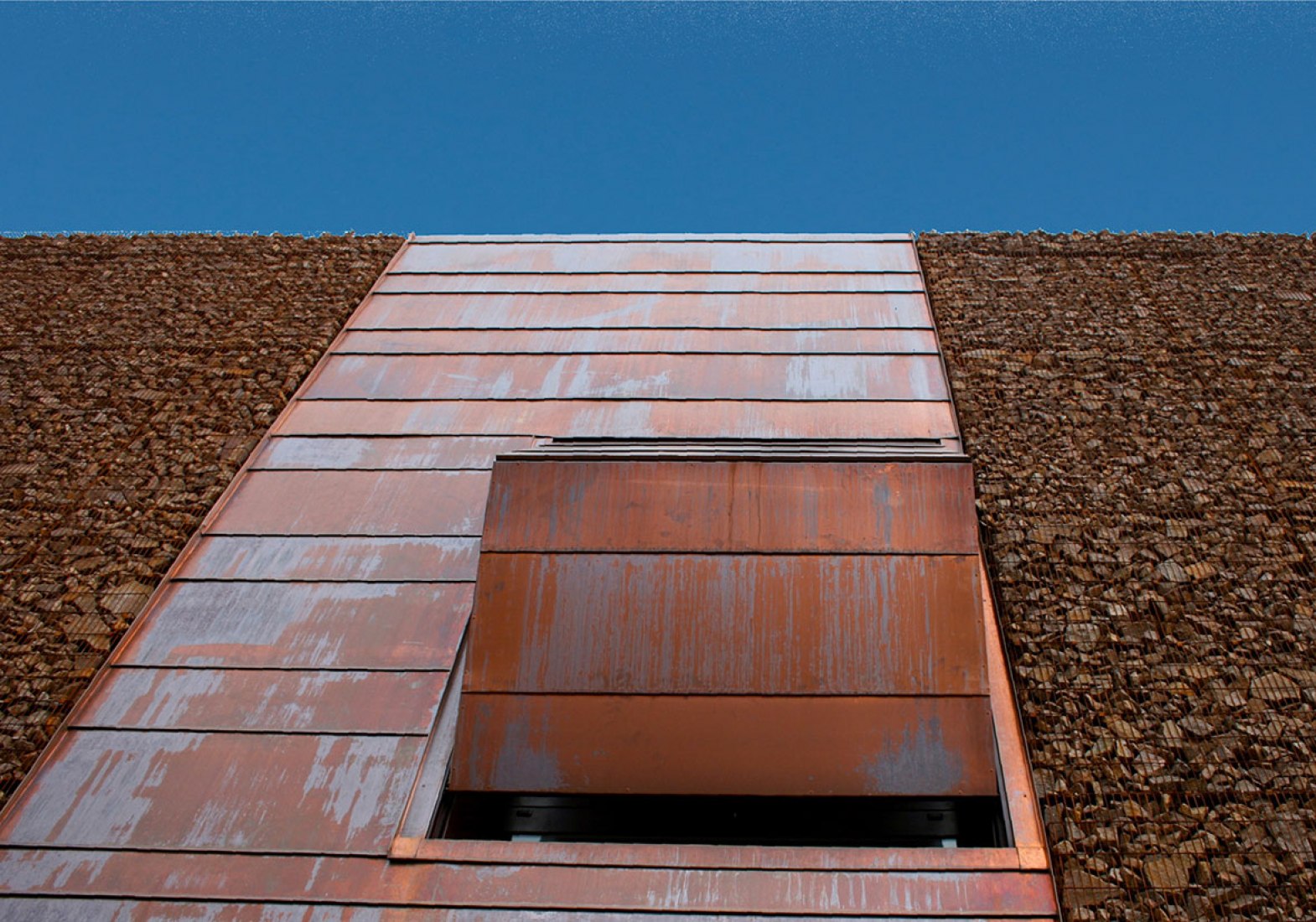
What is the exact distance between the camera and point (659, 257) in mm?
10938

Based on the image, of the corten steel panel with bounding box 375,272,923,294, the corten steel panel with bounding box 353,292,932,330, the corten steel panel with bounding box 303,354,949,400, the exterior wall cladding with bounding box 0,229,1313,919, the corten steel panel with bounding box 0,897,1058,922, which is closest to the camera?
the corten steel panel with bounding box 0,897,1058,922

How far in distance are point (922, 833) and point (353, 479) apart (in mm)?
4571

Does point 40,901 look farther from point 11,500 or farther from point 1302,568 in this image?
point 1302,568

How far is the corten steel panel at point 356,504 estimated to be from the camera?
7023 mm

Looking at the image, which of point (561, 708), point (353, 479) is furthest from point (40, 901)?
point (353, 479)

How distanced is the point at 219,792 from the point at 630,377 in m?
4.61

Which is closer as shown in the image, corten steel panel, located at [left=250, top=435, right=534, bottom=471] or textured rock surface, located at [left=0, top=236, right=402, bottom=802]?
textured rock surface, located at [left=0, top=236, right=402, bottom=802]

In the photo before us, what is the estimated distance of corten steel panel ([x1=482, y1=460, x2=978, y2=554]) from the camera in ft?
18.3

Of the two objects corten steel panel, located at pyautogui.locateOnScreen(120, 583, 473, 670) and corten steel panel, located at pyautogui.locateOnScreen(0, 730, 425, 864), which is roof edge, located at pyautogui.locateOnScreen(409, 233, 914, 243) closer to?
corten steel panel, located at pyautogui.locateOnScreen(120, 583, 473, 670)

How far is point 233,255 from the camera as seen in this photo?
36.0ft

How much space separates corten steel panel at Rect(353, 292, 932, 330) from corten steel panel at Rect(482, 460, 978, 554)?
3834 millimetres

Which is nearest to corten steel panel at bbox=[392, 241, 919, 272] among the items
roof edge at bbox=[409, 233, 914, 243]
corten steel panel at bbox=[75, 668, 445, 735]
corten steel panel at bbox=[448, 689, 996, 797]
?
roof edge at bbox=[409, 233, 914, 243]

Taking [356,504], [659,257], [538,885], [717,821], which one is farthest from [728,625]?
[659,257]

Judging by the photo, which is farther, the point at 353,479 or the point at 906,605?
the point at 353,479
